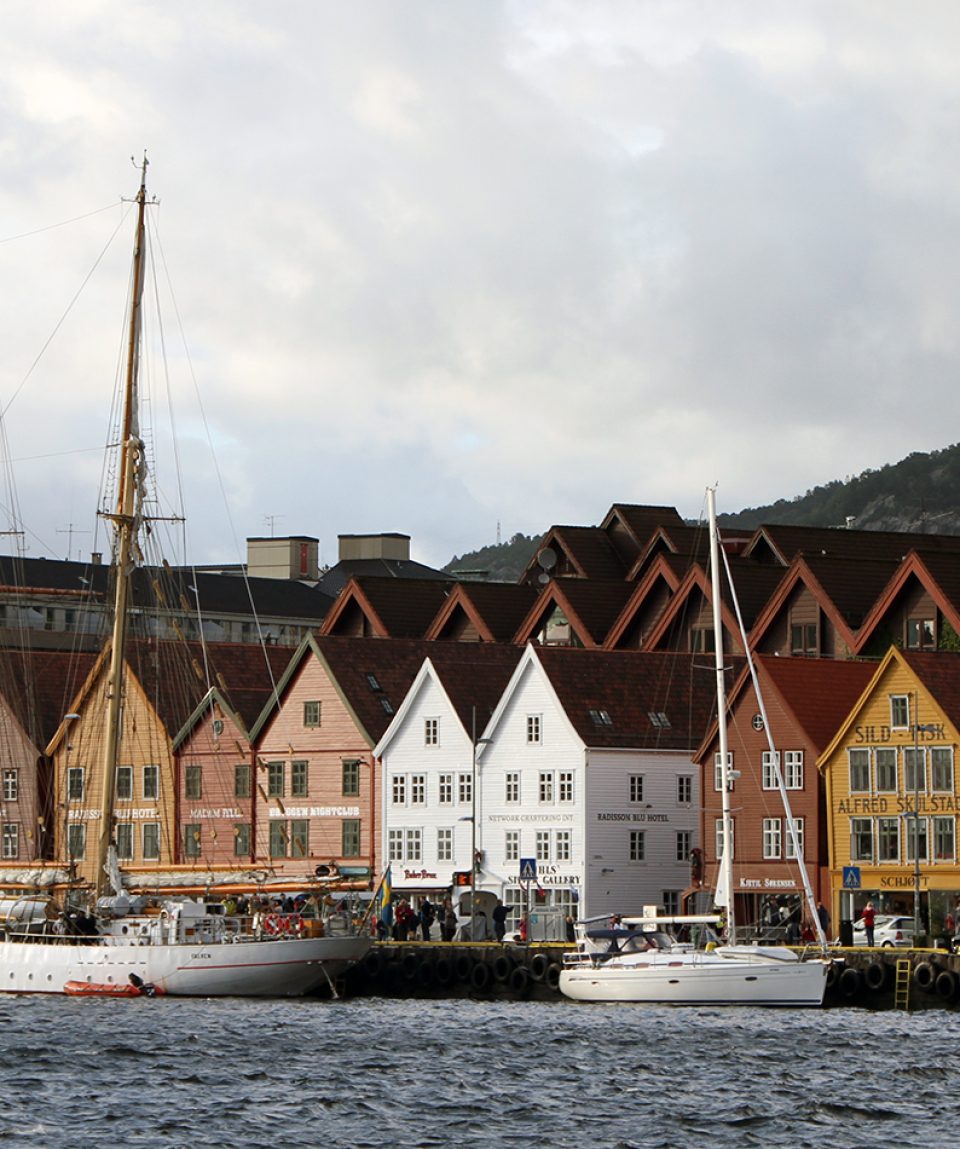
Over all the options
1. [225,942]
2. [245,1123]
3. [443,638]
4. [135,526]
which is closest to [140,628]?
[443,638]

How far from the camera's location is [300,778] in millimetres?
122688

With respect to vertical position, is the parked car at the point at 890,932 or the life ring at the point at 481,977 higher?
the parked car at the point at 890,932

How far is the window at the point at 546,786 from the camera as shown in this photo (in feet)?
370

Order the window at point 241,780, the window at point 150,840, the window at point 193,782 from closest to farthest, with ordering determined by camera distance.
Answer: the window at point 241,780 → the window at point 193,782 → the window at point 150,840

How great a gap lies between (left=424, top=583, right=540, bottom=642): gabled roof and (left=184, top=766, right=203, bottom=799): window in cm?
1525

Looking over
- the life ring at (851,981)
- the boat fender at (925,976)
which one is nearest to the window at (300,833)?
the life ring at (851,981)

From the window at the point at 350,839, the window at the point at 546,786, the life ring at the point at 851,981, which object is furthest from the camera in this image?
the window at the point at 350,839

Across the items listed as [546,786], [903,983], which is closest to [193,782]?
[546,786]

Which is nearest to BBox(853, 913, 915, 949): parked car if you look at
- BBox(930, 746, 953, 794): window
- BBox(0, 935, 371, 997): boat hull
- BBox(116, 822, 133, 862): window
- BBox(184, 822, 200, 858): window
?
BBox(930, 746, 953, 794): window

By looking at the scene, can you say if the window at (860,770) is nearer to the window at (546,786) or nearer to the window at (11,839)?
the window at (546,786)

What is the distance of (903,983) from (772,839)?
28479 mm

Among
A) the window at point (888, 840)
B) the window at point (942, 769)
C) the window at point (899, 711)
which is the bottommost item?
the window at point (888, 840)

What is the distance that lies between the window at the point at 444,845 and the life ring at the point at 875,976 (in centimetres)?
3940

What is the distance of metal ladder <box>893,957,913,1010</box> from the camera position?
77.7 m
